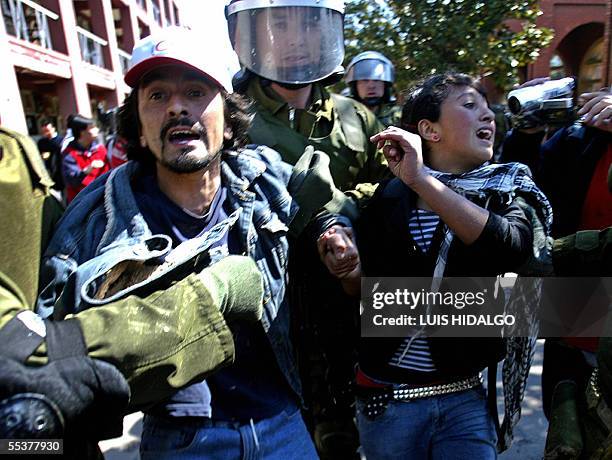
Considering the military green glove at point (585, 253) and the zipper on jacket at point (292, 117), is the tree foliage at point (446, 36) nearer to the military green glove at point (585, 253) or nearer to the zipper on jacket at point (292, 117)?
the zipper on jacket at point (292, 117)

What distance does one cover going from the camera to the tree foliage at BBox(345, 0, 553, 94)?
6.63 meters

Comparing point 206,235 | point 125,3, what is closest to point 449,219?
point 206,235

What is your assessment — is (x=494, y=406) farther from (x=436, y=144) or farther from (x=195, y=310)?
(x=195, y=310)

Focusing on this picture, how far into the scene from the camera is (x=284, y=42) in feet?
6.60

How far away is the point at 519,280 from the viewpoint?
153 centimetres

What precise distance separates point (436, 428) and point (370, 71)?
12.8 ft

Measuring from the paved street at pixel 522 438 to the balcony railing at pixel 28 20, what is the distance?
33.1ft

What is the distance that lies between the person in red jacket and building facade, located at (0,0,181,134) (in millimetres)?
1202

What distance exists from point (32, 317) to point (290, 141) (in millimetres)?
1211

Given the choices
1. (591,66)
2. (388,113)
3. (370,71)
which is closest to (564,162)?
(388,113)

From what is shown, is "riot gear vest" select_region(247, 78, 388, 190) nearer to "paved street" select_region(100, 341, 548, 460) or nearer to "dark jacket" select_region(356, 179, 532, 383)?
"dark jacket" select_region(356, 179, 532, 383)

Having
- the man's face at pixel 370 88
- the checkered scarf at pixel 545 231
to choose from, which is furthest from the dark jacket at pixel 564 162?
the man's face at pixel 370 88

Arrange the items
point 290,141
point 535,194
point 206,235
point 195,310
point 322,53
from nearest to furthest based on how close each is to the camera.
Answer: point 195,310, point 206,235, point 535,194, point 290,141, point 322,53

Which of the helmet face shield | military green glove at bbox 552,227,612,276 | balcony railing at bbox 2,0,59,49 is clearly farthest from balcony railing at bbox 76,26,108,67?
military green glove at bbox 552,227,612,276
